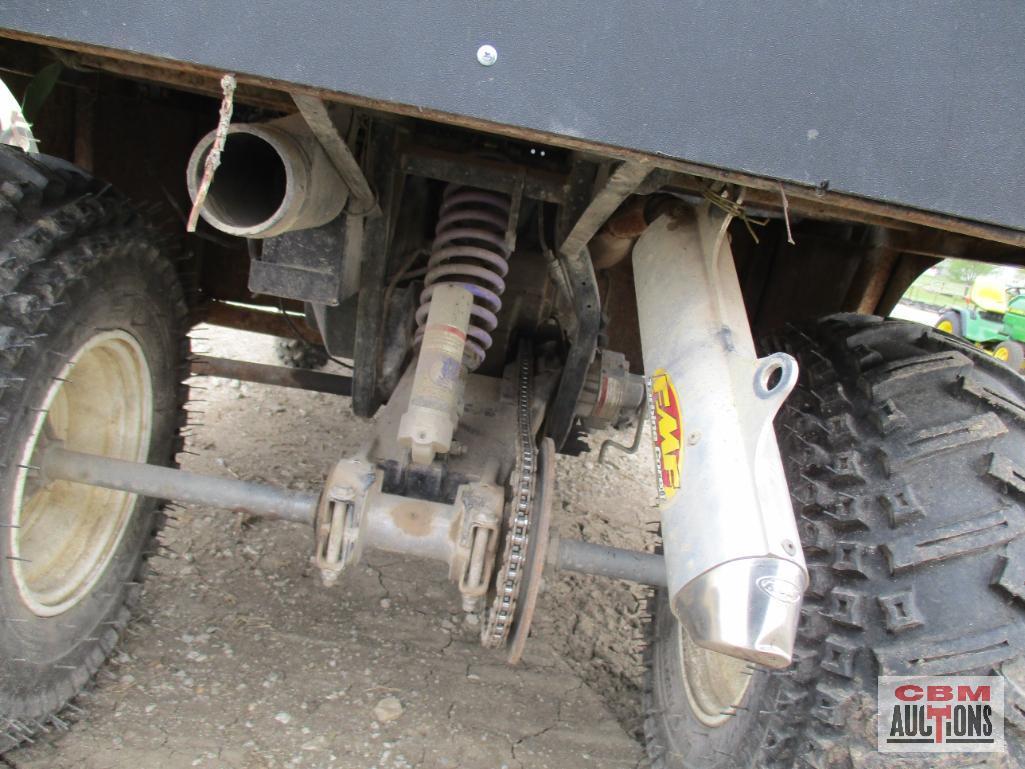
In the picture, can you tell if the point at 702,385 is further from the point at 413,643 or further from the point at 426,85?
the point at 413,643

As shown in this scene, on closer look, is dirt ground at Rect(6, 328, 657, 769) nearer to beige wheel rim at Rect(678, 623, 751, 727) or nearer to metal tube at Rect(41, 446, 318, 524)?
beige wheel rim at Rect(678, 623, 751, 727)

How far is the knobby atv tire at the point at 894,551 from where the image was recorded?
1.22m

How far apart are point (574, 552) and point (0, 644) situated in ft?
4.02

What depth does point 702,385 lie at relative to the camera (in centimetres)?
122

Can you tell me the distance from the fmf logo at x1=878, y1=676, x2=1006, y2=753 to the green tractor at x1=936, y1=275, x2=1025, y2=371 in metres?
8.99

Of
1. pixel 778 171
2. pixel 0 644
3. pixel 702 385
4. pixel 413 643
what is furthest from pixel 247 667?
pixel 778 171

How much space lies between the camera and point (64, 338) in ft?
5.14

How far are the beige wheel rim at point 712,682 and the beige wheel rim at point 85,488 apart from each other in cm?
150

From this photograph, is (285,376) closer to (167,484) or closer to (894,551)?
(167,484)

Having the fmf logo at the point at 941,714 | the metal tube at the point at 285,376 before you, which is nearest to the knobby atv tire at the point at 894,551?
the fmf logo at the point at 941,714

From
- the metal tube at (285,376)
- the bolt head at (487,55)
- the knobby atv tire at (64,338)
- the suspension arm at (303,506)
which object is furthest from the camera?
the metal tube at (285,376)

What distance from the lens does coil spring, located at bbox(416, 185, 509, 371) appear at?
1.80m

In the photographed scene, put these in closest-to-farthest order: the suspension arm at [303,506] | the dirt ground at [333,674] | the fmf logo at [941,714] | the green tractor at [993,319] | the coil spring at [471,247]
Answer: the fmf logo at [941,714]
the suspension arm at [303,506]
the coil spring at [471,247]
the dirt ground at [333,674]
the green tractor at [993,319]

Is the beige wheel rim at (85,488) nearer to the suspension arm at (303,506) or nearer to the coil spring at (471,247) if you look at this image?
the suspension arm at (303,506)
